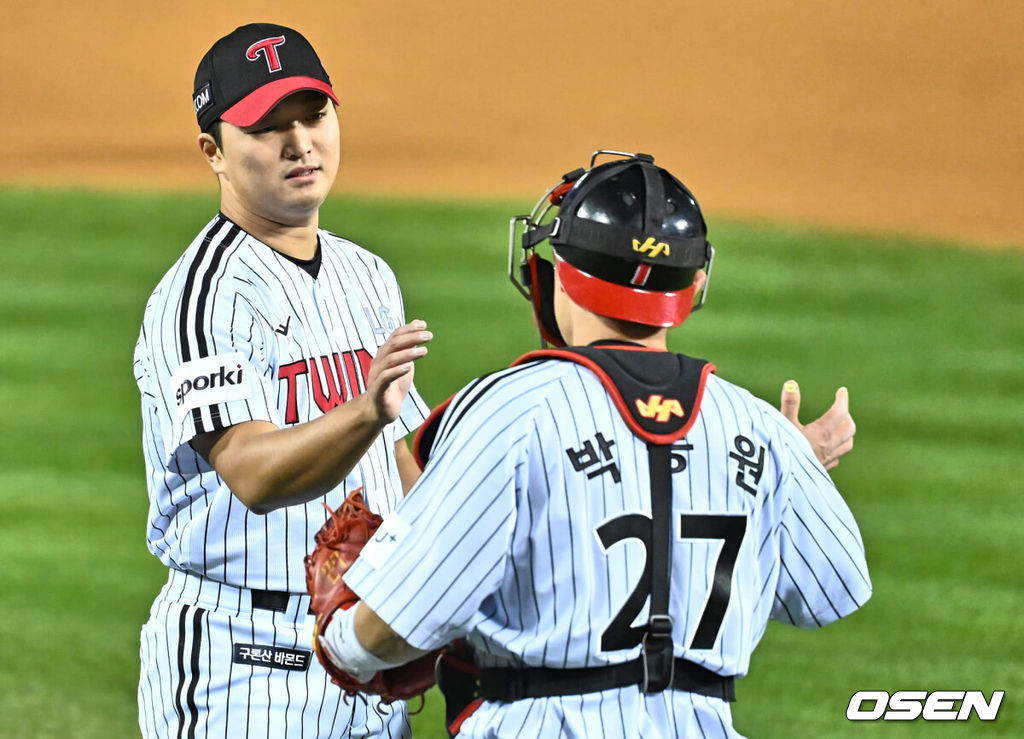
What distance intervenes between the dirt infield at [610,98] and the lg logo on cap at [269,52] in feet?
→ 22.0

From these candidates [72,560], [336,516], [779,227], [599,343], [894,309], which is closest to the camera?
[599,343]

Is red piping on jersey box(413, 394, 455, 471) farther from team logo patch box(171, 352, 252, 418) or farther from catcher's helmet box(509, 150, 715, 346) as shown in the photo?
team logo patch box(171, 352, 252, 418)

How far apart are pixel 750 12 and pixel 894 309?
9.98ft

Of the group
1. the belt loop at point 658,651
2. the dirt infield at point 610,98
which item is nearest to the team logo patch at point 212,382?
the belt loop at point 658,651

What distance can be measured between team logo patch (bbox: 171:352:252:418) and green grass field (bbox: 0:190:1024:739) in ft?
9.58

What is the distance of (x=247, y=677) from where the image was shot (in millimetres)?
2754

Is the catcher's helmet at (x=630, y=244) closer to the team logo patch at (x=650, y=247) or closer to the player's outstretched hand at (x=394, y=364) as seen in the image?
the team logo patch at (x=650, y=247)

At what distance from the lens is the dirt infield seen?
9.84 meters

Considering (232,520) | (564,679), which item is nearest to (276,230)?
(232,520)

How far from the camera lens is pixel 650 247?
86.4 inches

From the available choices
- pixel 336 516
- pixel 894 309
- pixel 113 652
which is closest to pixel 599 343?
pixel 336 516

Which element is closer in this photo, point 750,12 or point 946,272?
point 946,272

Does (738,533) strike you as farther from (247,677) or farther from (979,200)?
(979,200)

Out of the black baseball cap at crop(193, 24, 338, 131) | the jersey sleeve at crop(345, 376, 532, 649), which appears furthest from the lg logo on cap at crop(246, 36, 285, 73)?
the jersey sleeve at crop(345, 376, 532, 649)
